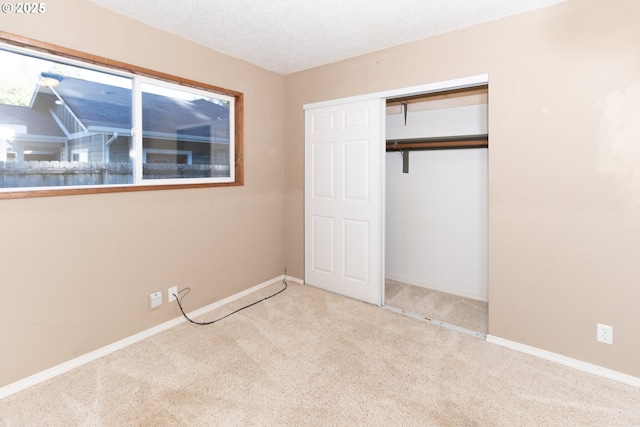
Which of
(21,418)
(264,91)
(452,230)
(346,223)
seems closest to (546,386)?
(452,230)

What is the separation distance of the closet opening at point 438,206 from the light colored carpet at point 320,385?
698 millimetres

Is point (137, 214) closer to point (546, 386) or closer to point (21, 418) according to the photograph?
point (21, 418)

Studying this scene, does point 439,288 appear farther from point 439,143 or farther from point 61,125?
point 61,125

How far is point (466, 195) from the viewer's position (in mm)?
3479

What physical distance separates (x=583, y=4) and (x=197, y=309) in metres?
3.71

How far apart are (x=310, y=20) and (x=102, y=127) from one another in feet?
5.69

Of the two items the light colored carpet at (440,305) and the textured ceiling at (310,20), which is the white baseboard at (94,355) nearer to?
the light colored carpet at (440,305)

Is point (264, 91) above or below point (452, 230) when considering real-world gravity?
above

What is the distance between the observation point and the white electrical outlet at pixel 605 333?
84.7 inches

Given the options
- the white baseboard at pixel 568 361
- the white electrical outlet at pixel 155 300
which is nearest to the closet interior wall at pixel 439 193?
the white baseboard at pixel 568 361

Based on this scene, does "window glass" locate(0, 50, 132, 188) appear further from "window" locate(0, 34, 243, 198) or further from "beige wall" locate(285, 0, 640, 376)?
"beige wall" locate(285, 0, 640, 376)

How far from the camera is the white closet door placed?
325 cm

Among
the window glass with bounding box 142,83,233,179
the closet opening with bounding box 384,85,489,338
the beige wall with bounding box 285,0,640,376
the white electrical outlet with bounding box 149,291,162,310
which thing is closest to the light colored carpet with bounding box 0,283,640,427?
the white electrical outlet with bounding box 149,291,162,310

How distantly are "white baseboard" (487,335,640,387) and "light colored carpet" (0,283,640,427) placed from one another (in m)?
0.06
